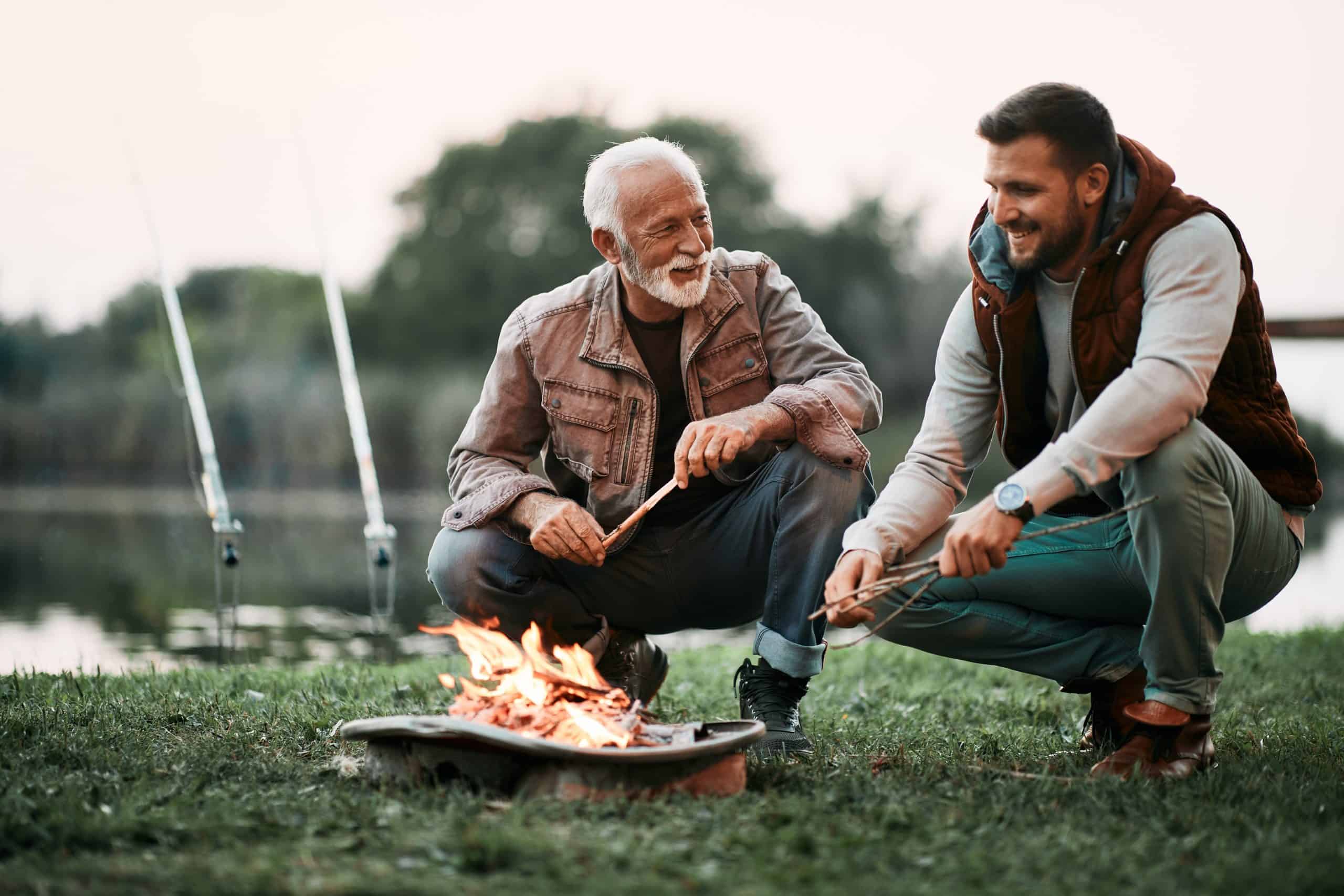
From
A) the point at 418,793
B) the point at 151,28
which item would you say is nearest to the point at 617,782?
the point at 418,793

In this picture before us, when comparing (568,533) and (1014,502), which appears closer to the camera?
→ (1014,502)

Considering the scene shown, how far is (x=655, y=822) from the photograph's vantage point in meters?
2.24

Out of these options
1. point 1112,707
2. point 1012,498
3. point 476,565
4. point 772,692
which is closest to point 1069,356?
point 1012,498

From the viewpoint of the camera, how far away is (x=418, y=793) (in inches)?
95.4

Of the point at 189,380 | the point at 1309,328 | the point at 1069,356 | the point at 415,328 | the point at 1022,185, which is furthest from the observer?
the point at 415,328

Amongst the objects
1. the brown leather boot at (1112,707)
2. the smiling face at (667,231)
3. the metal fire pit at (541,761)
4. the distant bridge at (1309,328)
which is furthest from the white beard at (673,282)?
the distant bridge at (1309,328)

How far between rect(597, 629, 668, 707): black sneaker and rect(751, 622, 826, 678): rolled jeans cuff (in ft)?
1.55

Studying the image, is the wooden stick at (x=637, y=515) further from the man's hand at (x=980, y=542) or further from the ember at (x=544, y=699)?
the man's hand at (x=980, y=542)

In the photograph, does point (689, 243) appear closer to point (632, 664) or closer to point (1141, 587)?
point (632, 664)

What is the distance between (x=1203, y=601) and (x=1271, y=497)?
14.4 inches

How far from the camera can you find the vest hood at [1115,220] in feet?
8.92

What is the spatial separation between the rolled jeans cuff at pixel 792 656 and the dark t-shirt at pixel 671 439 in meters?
0.45

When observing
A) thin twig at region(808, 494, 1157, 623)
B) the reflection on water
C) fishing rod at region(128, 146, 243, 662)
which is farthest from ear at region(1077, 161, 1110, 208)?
fishing rod at region(128, 146, 243, 662)

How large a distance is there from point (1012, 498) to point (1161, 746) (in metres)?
0.64
